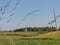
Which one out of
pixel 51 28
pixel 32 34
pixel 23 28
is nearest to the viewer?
pixel 51 28

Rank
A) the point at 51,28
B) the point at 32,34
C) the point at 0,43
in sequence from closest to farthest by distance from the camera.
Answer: the point at 51,28, the point at 32,34, the point at 0,43

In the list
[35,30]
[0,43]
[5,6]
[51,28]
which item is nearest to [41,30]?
[51,28]

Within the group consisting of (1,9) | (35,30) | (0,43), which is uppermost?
(1,9)

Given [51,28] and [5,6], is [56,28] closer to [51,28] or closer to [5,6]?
[51,28]

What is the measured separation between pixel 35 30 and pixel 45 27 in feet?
0.56

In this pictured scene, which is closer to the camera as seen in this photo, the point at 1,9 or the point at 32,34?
the point at 1,9

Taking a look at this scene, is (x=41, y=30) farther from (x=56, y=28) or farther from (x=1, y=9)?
(x=1, y=9)

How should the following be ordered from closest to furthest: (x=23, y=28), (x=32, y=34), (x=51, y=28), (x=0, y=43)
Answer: (x=51, y=28) → (x=23, y=28) → (x=32, y=34) → (x=0, y=43)

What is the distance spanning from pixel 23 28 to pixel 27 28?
0.39 ft

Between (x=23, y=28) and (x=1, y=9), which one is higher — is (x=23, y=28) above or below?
below

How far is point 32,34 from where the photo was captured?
301cm

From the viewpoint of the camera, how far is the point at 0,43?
4.38 metres

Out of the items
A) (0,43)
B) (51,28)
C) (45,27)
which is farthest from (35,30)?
(0,43)

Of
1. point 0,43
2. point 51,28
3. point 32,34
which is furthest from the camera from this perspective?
point 0,43
